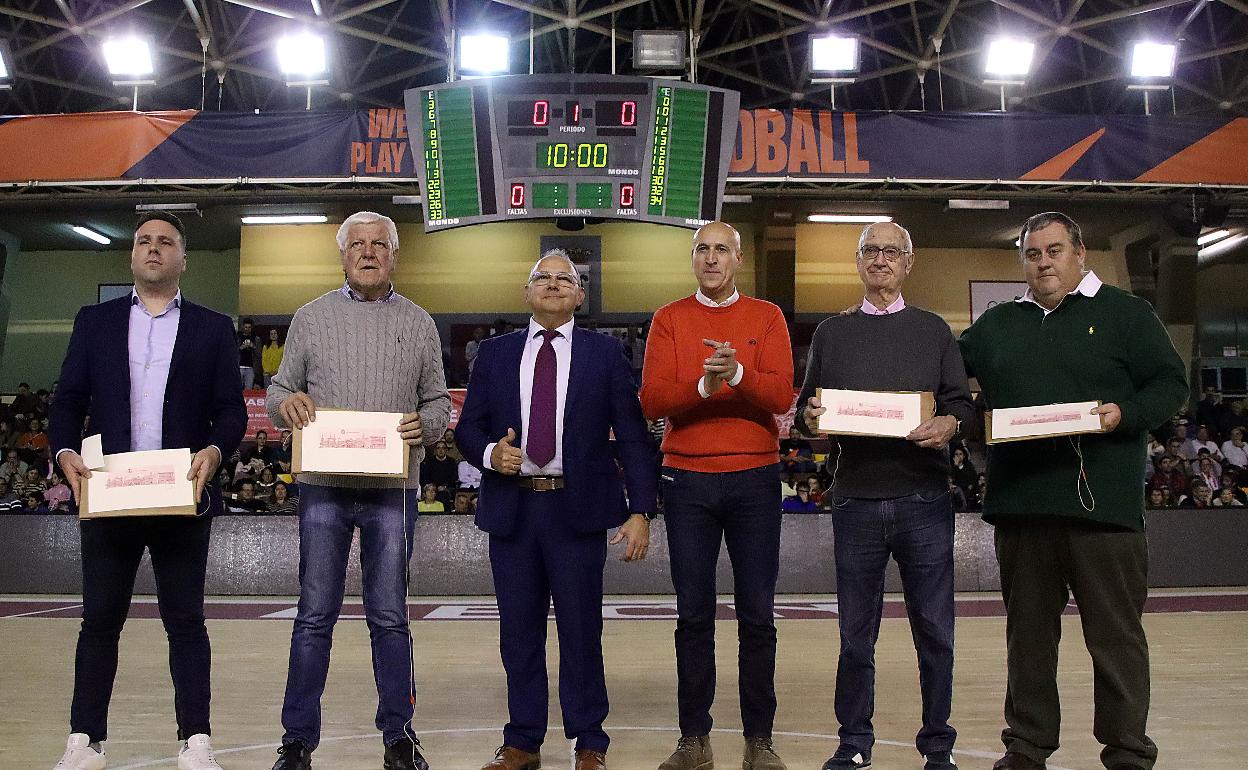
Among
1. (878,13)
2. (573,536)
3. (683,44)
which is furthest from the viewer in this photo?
(878,13)

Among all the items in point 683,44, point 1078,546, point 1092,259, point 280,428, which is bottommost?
point 1078,546

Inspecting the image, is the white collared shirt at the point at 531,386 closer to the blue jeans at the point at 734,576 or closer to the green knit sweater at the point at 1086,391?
the blue jeans at the point at 734,576

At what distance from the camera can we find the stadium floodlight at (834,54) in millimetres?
11250

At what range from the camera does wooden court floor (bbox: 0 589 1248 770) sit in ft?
11.4

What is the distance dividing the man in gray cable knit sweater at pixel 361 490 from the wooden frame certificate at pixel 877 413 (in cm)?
119

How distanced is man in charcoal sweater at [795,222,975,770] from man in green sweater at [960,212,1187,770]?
0.17m

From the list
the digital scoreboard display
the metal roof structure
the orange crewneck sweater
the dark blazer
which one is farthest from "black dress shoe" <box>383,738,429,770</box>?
the metal roof structure

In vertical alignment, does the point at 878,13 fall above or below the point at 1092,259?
above

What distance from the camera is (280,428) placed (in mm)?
3295

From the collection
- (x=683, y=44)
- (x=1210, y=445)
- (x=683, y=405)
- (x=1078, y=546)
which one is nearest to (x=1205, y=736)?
(x=1078, y=546)

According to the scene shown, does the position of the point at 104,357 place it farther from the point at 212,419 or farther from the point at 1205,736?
the point at 1205,736

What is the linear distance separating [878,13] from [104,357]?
12.3 m

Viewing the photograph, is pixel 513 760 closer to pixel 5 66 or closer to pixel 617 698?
pixel 617 698

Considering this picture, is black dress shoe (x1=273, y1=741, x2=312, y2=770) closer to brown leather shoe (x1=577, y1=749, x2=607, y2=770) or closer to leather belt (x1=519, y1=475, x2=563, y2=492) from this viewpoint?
brown leather shoe (x1=577, y1=749, x2=607, y2=770)
